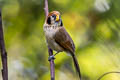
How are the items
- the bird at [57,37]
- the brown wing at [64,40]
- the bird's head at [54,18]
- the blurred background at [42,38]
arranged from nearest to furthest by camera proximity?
1. the bird's head at [54,18]
2. the bird at [57,37]
3. the brown wing at [64,40]
4. the blurred background at [42,38]

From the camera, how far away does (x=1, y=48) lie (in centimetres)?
90

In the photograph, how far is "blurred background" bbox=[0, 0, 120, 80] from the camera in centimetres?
306

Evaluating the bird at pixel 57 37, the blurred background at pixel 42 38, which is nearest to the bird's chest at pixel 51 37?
the bird at pixel 57 37

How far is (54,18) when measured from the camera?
212 cm

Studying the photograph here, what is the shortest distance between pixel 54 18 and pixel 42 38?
1431mm

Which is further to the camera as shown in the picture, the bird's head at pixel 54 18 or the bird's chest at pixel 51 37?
the bird's chest at pixel 51 37

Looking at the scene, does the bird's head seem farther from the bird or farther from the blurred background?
the blurred background

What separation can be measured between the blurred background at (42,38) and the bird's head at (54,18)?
0.79 metres

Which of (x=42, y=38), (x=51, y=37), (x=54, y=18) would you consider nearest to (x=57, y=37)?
(x=51, y=37)

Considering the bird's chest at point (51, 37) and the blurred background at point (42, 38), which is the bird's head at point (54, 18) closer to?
the bird's chest at point (51, 37)

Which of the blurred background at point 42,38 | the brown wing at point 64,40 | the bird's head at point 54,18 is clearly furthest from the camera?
the blurred background at point 42,38

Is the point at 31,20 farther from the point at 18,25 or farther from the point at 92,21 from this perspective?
the point at 92,21

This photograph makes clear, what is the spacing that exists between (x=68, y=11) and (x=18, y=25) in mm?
583

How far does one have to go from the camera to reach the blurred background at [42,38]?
3.06 m
